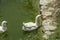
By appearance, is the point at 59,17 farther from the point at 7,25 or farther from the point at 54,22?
the point at 7,25

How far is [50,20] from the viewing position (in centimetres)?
229

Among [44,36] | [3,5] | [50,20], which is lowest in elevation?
[44,36]

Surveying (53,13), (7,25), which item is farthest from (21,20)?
(53,13)

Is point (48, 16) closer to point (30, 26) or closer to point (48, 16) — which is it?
point (48, 16)

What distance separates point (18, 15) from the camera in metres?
2.33

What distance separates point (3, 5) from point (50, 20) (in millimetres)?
462

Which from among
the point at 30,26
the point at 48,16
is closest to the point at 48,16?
the point at 48,16

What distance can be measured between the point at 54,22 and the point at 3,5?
0.50 metres

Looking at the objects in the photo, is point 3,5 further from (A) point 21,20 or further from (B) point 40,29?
(B) point 40,29

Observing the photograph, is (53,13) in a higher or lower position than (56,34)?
higher

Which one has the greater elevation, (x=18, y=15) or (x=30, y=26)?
(x=18, y=15)

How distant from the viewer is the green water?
231 centimetres

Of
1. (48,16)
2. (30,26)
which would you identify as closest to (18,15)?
(30,26)

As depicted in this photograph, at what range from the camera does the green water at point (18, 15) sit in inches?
91.0
